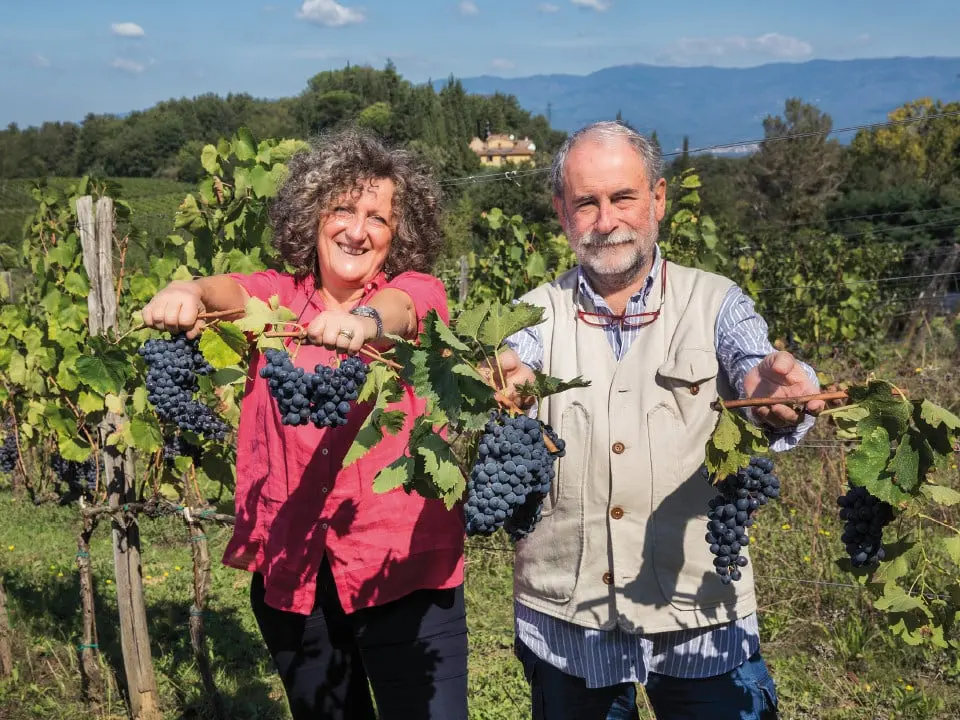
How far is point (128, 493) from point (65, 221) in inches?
66.9

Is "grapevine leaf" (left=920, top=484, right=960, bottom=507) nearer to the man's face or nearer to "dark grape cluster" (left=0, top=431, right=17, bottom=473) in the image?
the man's face

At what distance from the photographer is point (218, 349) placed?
75.7 inches

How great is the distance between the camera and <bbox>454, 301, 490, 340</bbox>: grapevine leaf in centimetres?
160

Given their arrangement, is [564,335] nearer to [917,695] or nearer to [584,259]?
[584,259]

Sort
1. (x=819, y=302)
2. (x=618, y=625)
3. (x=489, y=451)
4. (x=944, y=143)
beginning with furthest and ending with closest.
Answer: (x=944, y=143)
(x=819, y=302)
(x=618, y=625)
(x=489, y=451)

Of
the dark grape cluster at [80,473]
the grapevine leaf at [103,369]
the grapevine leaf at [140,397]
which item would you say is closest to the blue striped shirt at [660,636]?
the grapevine leaf at [103,369]

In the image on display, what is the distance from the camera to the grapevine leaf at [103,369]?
7.69 feet

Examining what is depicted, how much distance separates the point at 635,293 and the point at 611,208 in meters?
0.20

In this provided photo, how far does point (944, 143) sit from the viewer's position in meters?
35.8

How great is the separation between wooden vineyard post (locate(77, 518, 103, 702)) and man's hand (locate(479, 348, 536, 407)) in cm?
250

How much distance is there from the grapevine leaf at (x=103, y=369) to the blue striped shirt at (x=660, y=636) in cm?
106

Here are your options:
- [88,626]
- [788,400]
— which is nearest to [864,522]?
[788,400]

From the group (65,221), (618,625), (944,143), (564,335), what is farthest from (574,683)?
(944,143)

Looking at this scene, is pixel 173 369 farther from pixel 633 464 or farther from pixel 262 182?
pixel 262 182
